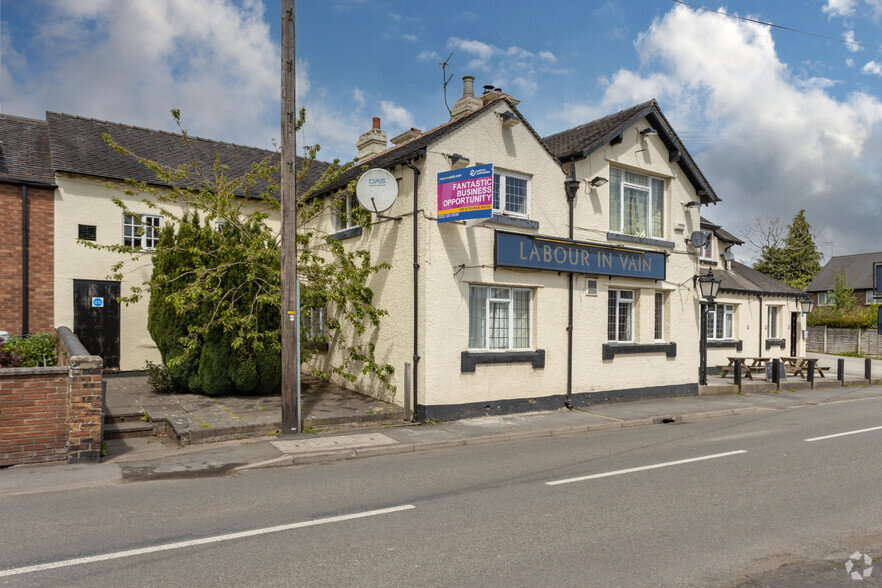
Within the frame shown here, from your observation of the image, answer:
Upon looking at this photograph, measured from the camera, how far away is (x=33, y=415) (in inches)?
321

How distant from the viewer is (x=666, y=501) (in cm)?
672

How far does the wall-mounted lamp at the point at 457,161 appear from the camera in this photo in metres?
12.1

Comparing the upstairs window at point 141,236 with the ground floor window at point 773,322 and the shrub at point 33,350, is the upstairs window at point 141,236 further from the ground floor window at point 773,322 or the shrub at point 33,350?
the ground floor window at point 773,322

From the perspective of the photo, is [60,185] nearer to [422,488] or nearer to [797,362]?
[422,488]

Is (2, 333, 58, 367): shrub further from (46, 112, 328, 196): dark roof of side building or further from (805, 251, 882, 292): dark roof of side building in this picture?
(805, 251, 882, 292): dark roof of side building

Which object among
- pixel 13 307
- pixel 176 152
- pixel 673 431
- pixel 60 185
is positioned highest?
pixel 176 152

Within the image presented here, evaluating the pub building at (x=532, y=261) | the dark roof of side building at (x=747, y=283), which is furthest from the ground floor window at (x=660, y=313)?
the dark roof of side building at (x=747, y=283)

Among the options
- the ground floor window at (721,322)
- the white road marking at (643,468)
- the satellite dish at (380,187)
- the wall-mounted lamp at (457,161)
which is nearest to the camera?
the white road marking at (643,468)

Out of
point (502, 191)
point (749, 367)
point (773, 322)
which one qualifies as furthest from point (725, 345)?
point (502, 191)

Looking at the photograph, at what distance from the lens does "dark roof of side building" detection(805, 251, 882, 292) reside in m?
51.5

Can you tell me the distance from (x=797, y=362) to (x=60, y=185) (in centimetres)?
2602

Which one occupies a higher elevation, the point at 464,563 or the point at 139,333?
the point at 139,333

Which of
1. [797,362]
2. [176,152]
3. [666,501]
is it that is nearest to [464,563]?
[666,501]

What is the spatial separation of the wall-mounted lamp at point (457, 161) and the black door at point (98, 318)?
31.0 ft
